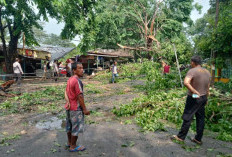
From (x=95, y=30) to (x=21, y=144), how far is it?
14.1m

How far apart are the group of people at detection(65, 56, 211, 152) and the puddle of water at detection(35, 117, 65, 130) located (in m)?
1.64

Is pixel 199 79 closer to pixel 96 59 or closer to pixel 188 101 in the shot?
pixel 188 101

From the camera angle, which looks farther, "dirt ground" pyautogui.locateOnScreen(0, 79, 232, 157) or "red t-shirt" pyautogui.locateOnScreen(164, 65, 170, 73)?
"red t-shirt" pyautogui.locateOnScreen(164, 65, 170, 73)

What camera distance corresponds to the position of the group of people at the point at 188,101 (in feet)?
11.9

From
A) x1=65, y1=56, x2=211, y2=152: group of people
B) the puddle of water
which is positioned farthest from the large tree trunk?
x1=65, y1=56, x2=211, y2=152: group of people

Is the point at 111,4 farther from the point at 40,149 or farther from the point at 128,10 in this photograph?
the point at 40,149

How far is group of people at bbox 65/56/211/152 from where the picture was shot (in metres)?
3.64

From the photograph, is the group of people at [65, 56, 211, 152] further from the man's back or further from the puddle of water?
the puddle of water

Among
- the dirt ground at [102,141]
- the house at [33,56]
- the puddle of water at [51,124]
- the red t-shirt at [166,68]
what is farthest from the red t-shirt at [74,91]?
the house at [33,56]

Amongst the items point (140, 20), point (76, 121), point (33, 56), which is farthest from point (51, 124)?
point (140, 20)

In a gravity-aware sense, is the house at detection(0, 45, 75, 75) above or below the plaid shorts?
above

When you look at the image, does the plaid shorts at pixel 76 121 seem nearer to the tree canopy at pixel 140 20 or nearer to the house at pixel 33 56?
the house at pixel 33 56

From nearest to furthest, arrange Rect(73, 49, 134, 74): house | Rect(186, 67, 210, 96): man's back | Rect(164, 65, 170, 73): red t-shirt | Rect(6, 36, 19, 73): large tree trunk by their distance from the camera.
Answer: Rect(186, 67, 210, 96): man's back, Rect(164, 65, 170, 73): red t-shirt, Rect(6, 36, 19, 73): large tree trunk, Rect(73, 49, 134, 74): house

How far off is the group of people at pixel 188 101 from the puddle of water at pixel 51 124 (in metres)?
1.64
